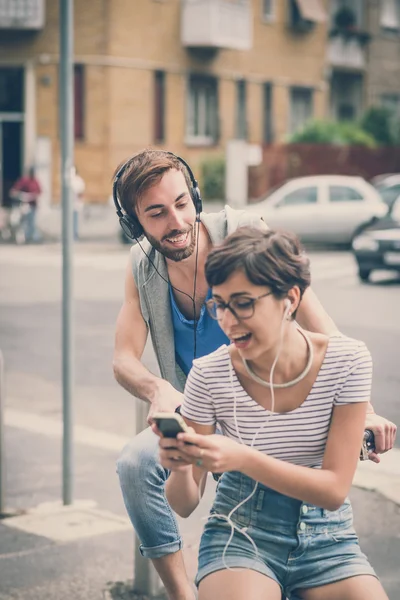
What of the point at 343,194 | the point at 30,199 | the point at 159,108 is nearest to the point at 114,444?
the point at 343,194

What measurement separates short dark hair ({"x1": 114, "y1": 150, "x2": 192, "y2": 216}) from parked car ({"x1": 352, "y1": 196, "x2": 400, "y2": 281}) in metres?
15.4

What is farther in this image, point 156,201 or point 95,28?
point 95,28

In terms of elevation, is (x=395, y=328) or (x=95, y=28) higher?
(x=95, y=28)

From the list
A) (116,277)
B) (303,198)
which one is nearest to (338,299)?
(116,277)

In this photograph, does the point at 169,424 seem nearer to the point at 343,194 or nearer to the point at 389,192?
the point at 343,194

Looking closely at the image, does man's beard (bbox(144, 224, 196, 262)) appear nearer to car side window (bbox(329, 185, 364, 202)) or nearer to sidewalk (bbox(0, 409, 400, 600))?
sidewalk (bbox(0, 409, 400, 600))

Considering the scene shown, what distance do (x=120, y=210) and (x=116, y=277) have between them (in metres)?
16.2

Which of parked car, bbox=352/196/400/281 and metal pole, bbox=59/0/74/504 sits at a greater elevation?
metal pole, bbox=59/0/74/504

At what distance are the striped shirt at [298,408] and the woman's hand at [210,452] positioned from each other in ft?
0.92

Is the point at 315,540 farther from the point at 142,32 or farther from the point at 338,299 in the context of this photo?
the point at 142,32

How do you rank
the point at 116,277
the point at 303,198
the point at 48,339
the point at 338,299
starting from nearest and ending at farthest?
the point at 48,339, the point at 338,299, the point at 116,277, the point at 303,198

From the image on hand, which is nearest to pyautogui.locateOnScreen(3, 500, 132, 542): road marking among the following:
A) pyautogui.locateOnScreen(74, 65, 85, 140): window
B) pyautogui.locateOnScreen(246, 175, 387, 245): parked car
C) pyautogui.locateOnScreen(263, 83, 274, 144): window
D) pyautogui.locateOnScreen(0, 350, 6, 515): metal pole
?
pyautogui.locateOnScreen(0, 350, 6, 515): metal pole

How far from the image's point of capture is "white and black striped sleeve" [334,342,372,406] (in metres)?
3.23

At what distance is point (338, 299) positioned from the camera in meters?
17.0
